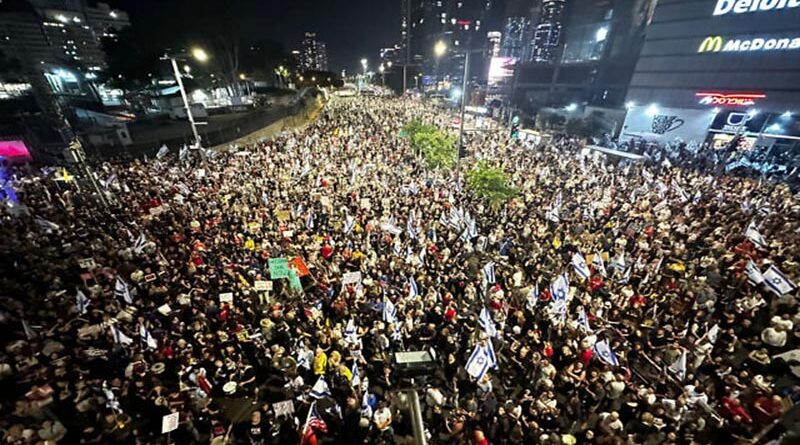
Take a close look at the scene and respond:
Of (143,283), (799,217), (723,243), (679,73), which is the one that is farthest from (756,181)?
(143,283)

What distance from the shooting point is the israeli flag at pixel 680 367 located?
6941 mm

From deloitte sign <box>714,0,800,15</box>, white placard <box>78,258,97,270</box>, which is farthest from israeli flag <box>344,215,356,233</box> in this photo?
deloitte sign <box>714,0,800,15</box>

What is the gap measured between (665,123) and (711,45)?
743 centimetres

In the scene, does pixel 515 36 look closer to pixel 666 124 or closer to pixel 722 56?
pixel 666 124

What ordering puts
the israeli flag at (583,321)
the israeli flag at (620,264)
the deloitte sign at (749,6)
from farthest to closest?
the deloitte sign at (749,6)
the israeli flag at (620,264)
the israeli flag at (583,321)

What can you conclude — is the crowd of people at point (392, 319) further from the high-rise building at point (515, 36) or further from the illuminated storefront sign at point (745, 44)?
the high-rise building at point (515, 36)

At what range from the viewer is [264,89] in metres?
75.2

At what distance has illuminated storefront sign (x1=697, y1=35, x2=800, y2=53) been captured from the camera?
26547mm

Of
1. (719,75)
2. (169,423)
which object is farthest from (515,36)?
(169,423)

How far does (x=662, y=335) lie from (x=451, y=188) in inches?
475

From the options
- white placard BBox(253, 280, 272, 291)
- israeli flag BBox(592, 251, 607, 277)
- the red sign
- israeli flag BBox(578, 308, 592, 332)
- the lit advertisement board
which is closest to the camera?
israeli flag BBox(578, 308, 592, 332)

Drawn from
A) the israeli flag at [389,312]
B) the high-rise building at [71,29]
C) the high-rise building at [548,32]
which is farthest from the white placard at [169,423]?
the high-rise building at [548,32]

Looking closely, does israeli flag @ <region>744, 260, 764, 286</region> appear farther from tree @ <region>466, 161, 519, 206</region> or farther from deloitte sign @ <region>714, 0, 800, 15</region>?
deloitte sign @ <region>714, 0, 800, 15</region>

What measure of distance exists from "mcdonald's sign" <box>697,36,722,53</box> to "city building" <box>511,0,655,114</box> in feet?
35.9
